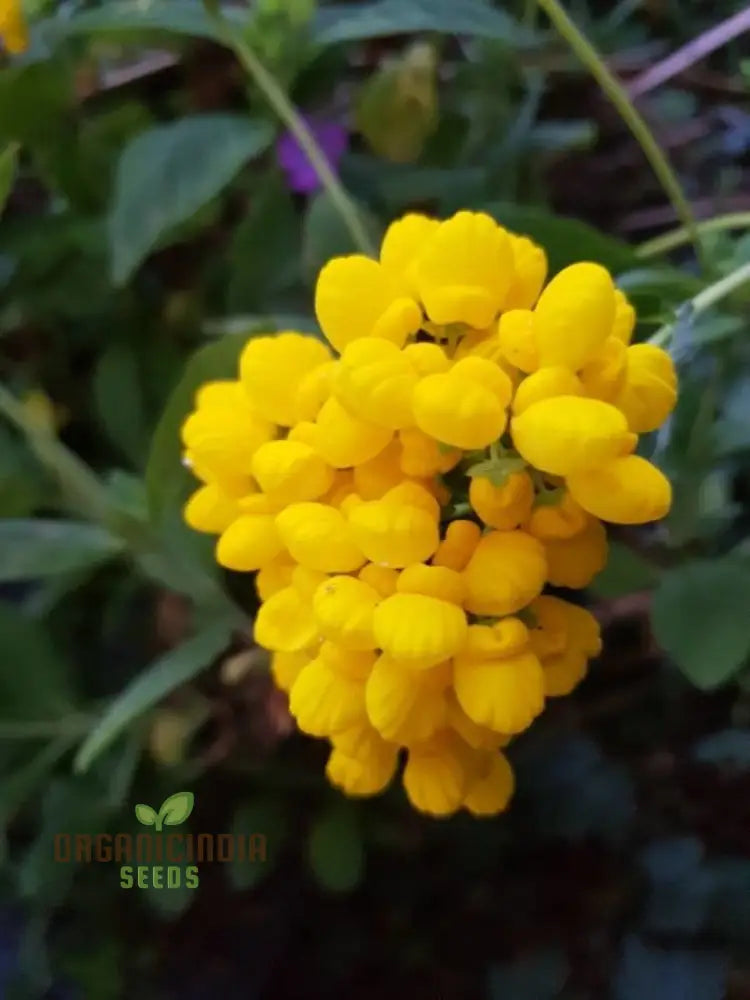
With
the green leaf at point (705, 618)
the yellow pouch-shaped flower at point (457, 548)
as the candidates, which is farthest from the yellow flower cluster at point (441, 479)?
the green leaf at point (705, 618)

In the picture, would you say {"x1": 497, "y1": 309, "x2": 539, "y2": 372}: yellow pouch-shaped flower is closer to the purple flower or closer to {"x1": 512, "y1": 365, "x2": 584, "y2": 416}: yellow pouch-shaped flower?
{"x1": 512, "y1": 365, "x2": 584, "y2": 416}: yellow pouch-shaped flower

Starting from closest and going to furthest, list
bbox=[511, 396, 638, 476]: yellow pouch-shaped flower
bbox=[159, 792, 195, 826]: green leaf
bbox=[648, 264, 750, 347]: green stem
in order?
bbox=[511, 396, 638, 476]: yellow pouch-shaped flower → bbox=[648, 264, 750, 347]: green stem → bbox=[159, 792, 195, 826]: green leaf

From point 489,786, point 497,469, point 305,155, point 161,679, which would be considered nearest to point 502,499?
point 497,469

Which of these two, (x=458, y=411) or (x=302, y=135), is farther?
(x=302, y=135)

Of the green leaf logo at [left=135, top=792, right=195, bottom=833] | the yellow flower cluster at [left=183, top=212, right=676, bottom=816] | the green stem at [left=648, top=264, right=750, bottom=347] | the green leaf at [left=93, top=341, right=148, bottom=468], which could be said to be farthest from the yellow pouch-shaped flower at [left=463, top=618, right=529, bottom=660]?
the green leaf at [left=93, top=341, right=148, bottom=468]

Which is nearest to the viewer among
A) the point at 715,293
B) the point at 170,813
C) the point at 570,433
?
the point at 570,433

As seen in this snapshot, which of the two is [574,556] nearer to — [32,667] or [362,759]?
[362,759]

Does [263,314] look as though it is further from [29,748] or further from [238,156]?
[29,748]
